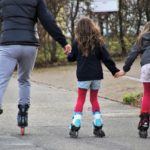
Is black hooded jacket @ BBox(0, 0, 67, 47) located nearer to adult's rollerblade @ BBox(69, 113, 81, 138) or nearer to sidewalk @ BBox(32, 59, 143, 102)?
adult's rollerblade @ BBox(69, 113, 81, 138)

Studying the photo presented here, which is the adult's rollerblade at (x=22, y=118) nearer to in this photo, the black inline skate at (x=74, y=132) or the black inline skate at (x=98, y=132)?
the black inline skate at (x=74, y=132)

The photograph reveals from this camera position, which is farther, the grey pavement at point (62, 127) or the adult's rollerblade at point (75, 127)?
the adult's rollerblade at point (75, 127)

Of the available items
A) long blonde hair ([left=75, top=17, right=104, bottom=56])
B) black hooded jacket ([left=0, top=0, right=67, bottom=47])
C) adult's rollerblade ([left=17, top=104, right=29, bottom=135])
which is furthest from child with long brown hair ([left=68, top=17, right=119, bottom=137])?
adult's rollerblade ([left=17, top=104, right=29, bottom=135])

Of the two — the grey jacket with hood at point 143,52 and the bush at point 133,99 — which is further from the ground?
the grey jacket with hood at point 143,52

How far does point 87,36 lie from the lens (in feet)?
27.5

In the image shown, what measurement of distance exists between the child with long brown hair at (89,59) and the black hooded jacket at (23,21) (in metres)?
0.46

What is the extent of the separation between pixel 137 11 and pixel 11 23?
530 inches

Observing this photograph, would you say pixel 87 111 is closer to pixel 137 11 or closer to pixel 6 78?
pixel 6 78

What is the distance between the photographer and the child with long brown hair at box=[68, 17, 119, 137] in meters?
8.32

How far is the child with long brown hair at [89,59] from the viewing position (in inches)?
328

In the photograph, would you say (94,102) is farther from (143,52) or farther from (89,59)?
(143,52)

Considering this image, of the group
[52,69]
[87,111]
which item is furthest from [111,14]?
[87,111]

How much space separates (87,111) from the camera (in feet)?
35.5

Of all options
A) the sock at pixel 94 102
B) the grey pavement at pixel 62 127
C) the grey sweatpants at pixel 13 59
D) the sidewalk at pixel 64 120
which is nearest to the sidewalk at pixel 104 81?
the sidewalk at pixel 64 120
